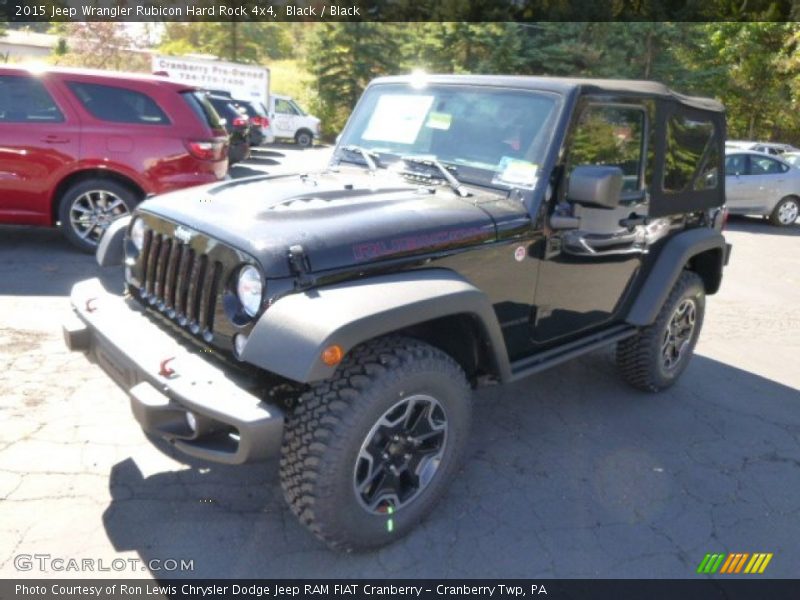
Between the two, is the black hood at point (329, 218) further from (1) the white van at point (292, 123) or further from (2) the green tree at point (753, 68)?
(2) the green tree at point (753, 68)

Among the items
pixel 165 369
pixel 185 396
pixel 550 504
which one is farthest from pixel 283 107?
pixel 185 396

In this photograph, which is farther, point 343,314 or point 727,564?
point 727,564

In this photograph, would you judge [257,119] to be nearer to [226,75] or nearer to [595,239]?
[226,75]

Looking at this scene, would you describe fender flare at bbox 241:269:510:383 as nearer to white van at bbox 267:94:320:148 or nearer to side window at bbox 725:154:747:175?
side window at bbox 725:154:747:175

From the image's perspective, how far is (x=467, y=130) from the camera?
3.72 meters

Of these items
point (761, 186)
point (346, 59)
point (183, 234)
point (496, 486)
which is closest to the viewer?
point (183, 234)

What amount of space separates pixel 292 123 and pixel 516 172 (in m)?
22.1

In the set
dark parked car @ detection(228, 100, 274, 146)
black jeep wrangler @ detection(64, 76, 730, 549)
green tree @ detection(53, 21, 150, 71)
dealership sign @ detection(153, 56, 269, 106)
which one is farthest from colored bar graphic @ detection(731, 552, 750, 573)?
green tree @ detection(53, 21, 150, 71)

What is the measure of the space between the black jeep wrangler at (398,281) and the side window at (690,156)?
0.06 feet

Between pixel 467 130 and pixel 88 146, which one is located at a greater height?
pixel 467 130

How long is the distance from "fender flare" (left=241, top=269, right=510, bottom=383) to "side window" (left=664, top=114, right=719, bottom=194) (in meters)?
2.08

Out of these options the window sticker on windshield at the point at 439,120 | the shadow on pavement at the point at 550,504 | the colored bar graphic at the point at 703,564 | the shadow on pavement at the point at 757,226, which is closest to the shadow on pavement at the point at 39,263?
the shadow on pavement at the point at 550,504

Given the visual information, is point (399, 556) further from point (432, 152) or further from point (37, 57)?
point (37, 57)

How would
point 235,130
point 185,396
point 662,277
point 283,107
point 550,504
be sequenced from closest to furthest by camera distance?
point 185,396, point 550,504, point 662,277, point 235,130, point 283,107
